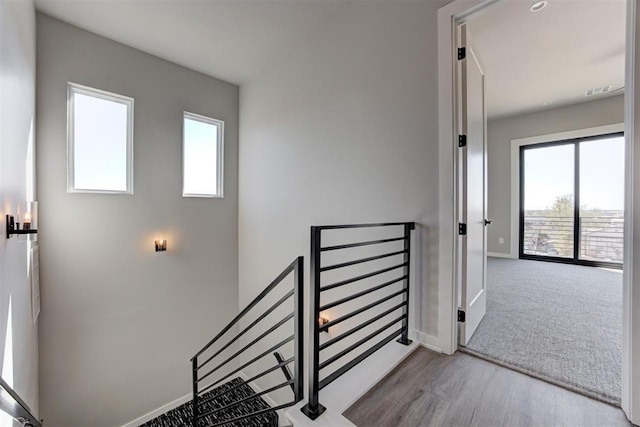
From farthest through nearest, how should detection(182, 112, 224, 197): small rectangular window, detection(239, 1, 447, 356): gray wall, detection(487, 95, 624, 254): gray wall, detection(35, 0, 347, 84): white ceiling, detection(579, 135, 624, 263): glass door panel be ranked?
detection(487, 95, 624, 254): gray wall → detection(579, 135, 624, 263): glass door panel → detection(182, 112, 224, 197): small rectangular window → detection(35, 0, 347, 84): white ceiling → detection(239, 1, 447, 356): gray wall

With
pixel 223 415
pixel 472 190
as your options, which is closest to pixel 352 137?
pixel 472 190

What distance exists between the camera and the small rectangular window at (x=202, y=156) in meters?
3.88

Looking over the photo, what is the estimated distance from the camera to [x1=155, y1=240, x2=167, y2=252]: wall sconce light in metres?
3.53

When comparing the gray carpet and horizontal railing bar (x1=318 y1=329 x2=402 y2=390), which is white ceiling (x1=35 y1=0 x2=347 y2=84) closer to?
horizontal railing bar (x1=318 y1=329 x2=402 y2=390)

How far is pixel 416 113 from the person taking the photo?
2068mm

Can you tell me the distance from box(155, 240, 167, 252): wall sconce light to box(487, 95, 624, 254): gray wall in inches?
243

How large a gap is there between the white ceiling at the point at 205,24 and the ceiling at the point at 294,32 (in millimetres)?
10

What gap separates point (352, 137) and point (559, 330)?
2433 mm

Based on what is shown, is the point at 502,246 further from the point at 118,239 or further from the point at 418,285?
the point at 118,239

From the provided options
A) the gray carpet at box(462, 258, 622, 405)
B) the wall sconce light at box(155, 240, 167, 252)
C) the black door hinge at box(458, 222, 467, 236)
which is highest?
the black door hinge at box(458, 222, 467, 236)

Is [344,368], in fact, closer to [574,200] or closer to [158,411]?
[158,411]

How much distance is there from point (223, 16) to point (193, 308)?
12.1 feet

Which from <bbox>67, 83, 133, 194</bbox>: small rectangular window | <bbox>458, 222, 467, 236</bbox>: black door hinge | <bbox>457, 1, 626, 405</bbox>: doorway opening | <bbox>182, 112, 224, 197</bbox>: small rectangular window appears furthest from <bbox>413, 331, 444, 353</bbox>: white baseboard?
<bbox>67, 83, 133, 194</bbox>: small rectangular window

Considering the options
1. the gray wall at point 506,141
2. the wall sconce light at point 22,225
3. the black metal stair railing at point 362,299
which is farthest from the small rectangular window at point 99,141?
the gray wall at point 506,141
